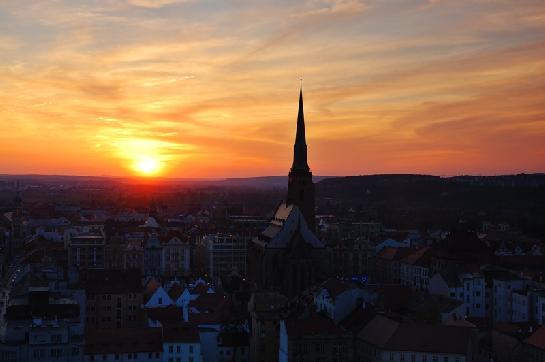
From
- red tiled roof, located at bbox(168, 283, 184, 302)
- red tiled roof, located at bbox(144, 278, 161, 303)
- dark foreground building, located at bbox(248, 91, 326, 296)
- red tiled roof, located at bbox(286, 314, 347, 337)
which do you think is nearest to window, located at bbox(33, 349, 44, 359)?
red tiled roof, located at bbox(286, 314, 347, 337)

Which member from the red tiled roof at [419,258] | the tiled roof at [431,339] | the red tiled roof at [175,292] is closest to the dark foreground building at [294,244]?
the red tiled roof at [419,258]

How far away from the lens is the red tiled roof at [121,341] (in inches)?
1991

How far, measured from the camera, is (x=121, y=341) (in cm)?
5116

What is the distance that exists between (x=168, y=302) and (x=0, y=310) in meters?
14.1

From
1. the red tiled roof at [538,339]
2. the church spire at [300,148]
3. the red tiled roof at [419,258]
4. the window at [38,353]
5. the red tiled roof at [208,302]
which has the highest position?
the church spire at [300,148]

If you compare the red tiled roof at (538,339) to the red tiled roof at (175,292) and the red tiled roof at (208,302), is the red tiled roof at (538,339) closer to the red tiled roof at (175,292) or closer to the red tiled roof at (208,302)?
the red tiled roof at (208,302)

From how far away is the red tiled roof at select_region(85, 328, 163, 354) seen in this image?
5056 centimetres

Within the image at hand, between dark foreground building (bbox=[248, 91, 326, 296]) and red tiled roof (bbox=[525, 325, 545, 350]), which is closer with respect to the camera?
red tiled roof (bbox=[525, 325, 545, 350])

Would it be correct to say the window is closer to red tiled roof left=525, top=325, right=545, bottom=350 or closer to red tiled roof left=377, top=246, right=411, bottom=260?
red tiled roof left=525, top=325, right=545, bottom=350

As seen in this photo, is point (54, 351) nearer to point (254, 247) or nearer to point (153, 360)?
point (153, 360)

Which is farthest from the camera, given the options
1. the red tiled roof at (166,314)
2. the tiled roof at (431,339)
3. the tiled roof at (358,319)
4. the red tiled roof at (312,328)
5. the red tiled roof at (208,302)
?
the red tiled roof at (208,302)

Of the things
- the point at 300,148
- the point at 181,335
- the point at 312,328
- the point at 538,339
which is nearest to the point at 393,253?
the point at 300,148

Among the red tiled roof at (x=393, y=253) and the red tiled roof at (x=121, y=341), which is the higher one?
the red tiled roof at (x=393, y=253)

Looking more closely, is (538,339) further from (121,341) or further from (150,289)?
(150,289)
